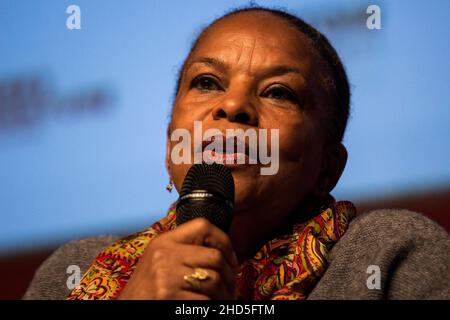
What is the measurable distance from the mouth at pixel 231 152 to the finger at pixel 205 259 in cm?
40

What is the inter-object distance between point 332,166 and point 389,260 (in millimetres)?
442

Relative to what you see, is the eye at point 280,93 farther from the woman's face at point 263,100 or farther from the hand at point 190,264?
the hand at point 190,264

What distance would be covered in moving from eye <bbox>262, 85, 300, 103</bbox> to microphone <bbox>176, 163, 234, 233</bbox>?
38cm

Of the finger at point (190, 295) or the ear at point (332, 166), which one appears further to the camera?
the ear at point (332, 166)

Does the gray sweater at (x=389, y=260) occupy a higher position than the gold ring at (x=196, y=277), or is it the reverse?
the gold ring at (x=196, y=277)

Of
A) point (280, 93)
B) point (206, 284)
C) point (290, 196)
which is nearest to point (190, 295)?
point (206, 284)

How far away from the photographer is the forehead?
1.58 meters

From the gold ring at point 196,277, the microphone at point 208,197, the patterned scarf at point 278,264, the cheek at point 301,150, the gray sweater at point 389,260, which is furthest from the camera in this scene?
the cheek at point 301,150

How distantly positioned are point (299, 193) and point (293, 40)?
0.37 m

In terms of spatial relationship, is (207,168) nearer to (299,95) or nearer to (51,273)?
(299,95)

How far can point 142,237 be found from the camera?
5.67 feet

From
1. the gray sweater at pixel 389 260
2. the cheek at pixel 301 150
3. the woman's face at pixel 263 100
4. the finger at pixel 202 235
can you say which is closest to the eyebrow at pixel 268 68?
the woman's face at pixel 263 100

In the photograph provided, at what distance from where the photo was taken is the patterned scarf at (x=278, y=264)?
56.0 inches

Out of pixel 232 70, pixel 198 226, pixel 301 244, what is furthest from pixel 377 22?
pixel 198 226
